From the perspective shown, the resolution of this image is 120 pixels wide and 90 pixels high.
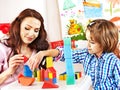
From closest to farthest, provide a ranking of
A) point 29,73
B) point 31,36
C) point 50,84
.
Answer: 1. point 50,84
2. point 29,73
3. point 31,36

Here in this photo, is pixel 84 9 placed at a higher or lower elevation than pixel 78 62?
higher

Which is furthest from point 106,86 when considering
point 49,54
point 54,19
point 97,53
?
point 54,19

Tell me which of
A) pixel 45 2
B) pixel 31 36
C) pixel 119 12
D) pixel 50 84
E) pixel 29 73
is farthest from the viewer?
pixel 45 2

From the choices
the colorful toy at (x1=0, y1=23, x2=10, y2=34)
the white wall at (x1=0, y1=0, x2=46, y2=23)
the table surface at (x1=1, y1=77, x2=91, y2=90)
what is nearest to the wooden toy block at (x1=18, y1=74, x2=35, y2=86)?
the table surface at (x1=1, y1=77, x2=91, y2=90)

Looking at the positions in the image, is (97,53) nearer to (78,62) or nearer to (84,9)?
(78,62)

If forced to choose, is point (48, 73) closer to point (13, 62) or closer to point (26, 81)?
point (26, 81)

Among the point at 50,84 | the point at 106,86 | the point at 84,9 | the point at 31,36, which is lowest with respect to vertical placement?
the point at 106,86

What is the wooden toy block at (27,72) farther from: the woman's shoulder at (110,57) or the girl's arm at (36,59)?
the woman's shoulder at (110,57)

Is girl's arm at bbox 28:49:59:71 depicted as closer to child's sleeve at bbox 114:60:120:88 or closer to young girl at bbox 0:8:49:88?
young girl at bbox 0:8:49:88

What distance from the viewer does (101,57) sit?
46.9 inches

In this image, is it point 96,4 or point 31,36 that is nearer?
point 31,36

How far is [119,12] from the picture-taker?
1.47 meters

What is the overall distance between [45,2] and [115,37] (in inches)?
22.7

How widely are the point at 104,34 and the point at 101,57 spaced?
0.37 feet
